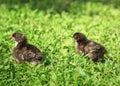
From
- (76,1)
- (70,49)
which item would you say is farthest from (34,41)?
(76,1)

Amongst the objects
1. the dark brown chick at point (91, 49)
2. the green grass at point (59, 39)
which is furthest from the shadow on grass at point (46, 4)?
the dark brown chick at point (91, 49)

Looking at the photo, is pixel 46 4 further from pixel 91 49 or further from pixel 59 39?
pixel 91 49

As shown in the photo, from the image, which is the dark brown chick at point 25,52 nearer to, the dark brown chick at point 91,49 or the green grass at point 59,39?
the green grass at point 59,39

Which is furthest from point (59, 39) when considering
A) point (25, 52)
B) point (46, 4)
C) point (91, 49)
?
point (46, 4)

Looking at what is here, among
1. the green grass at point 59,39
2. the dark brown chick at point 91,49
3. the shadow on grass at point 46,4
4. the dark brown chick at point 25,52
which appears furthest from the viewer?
the shadow on grass at point 46,4

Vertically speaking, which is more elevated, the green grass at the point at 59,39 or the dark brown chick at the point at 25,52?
the dark brown chick at the point at 25,52

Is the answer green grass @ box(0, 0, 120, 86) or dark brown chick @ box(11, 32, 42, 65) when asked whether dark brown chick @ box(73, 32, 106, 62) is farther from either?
dark brown chick @ box(11, 32, 42, 65)

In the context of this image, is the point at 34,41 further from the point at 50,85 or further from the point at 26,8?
the point at 26,8

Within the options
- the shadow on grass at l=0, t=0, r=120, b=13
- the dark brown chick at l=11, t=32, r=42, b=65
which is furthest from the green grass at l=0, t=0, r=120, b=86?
the dark brown chick at l=11, t=32, r=42, b=65
